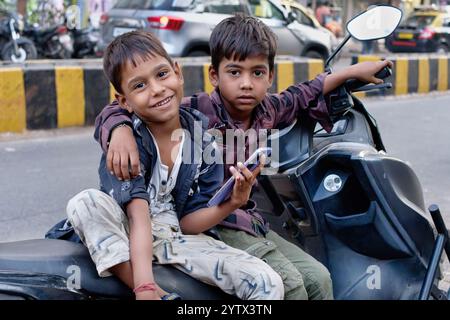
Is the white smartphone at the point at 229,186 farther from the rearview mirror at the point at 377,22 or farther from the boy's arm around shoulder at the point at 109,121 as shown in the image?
the rearview mirror at the point at 377,22

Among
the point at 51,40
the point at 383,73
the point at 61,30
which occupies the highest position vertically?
the point at 383,73

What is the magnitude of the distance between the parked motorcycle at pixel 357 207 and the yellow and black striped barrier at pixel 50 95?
17.2 feet

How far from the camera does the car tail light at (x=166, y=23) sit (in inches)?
414

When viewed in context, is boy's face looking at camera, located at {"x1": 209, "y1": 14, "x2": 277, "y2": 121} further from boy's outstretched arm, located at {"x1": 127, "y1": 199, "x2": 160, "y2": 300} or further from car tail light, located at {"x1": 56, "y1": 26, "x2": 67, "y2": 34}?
car tail light, located at {"x1": 56, "y1": 26, "x2": 67, "y2": 34}

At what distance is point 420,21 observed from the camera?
1973 cm

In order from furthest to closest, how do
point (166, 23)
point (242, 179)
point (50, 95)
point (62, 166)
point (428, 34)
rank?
point (428, 34), point (166, 23), point (50, 95), point (62, 166), point (242, 179)

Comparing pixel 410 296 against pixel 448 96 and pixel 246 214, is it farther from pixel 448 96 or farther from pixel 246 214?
pixel 448 96

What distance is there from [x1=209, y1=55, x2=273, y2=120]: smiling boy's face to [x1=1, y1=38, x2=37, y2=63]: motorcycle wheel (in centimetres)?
1041

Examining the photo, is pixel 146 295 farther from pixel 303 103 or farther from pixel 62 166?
pixel 62 166

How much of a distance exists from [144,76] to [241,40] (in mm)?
399

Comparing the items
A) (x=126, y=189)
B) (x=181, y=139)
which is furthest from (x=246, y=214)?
(x=126, y=189)

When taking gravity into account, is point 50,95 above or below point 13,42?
below

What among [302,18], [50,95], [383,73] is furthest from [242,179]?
[302,18]

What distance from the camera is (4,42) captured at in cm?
1261
